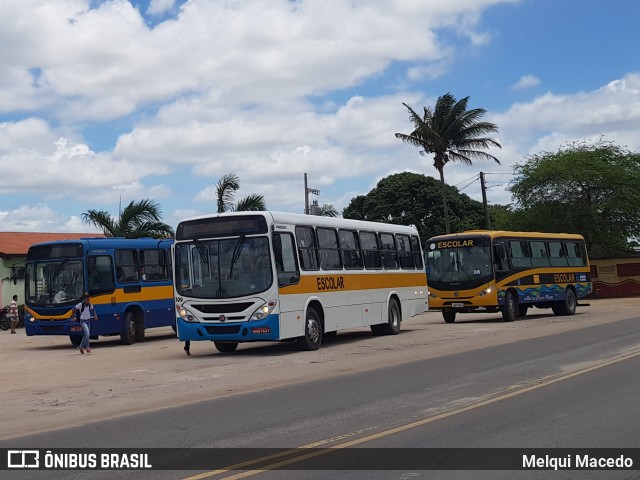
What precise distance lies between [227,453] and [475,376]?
6.71 meters

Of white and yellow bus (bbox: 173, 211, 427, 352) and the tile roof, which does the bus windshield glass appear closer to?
white and yellow bus (bbox: 173, 211, 427, 352)

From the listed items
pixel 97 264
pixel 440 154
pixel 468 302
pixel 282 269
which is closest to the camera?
pixel 282 269

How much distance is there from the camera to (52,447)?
9.70 metres

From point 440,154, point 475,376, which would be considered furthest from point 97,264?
point 440,154

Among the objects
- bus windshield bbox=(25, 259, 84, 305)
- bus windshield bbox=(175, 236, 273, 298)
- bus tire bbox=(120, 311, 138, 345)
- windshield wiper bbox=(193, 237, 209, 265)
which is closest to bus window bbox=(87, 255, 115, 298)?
bus windshield bbox=(25, 259, 84, 305)

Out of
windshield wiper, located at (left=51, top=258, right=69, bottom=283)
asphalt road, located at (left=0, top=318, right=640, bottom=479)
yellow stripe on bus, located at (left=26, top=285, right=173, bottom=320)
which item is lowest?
asphalt road, located at (left=0, top=318, right=640, bottom=479)

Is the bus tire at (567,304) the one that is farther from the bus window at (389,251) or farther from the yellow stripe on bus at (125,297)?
the yellow stripe on bus at (125,297)

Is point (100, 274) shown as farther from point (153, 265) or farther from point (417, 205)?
point (417, 205)

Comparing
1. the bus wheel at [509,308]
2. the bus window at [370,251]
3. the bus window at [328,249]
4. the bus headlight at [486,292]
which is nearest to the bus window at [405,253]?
the bus window at [370,251]

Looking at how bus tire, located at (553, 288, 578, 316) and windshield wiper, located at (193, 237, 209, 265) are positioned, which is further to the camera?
bus tire, located at (553, 288, 578, 316)

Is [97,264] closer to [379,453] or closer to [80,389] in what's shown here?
[80,389]

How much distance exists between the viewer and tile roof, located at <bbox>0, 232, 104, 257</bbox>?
48094mm

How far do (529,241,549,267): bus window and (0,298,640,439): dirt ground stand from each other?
9.53 ft

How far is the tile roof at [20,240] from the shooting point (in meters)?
48.1
